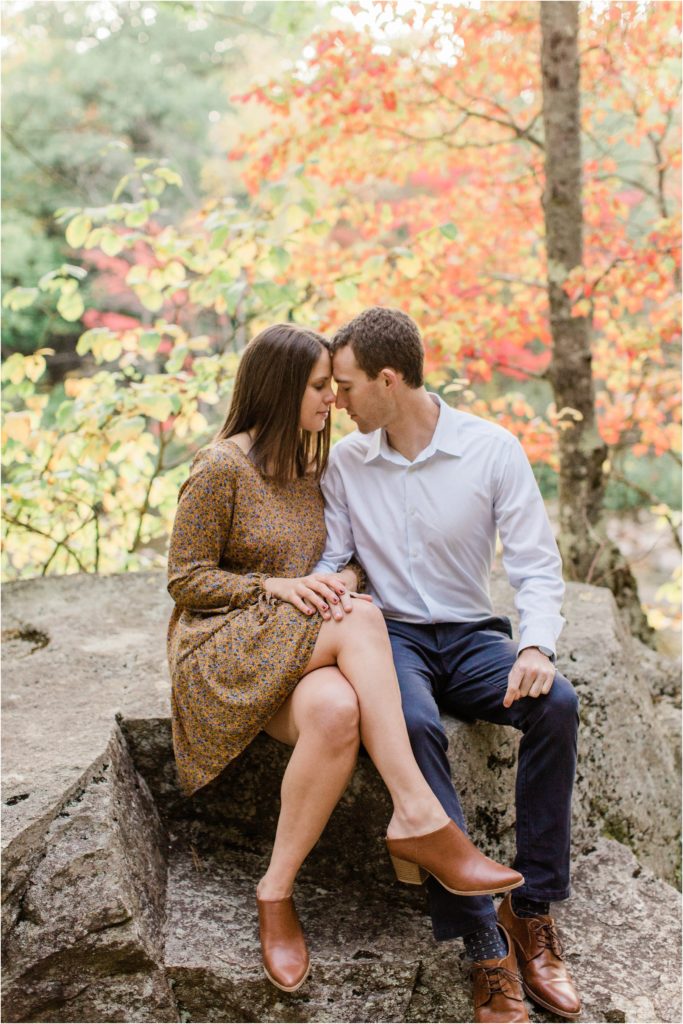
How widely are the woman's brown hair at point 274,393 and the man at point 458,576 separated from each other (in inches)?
5.4

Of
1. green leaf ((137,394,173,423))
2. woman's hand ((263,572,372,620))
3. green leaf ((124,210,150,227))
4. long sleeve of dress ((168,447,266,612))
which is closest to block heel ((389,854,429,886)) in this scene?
woman's hand ((263,572,372,620))

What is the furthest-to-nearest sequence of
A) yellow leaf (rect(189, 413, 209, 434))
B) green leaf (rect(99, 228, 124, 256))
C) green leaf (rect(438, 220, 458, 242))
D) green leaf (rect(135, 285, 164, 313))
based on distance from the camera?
yellow leaf (rect(189, 413, 209, 434))
green leaf (rect(135, 285, 164, 313))
green leaf (rect(99, 228, 124, 256))
green leaf (rect(438, 220, 458, 242))

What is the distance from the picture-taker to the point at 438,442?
2486 millimetres

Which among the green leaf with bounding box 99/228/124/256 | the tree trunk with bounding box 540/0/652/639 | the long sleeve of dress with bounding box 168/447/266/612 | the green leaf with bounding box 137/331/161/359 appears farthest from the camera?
the tree trunk with bounding box 540/0/652/639

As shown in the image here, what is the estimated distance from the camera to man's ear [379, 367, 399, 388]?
2441 millimetres

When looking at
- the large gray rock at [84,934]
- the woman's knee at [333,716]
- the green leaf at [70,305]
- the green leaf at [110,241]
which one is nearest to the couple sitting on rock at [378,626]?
the woman's knee at [333,716]

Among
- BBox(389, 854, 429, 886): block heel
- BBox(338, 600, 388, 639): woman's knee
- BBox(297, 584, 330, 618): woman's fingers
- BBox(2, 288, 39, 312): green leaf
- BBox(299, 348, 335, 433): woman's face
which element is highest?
BBox(2, 288, 39, 312): green leaf

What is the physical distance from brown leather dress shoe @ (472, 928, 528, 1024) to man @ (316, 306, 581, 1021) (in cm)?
5

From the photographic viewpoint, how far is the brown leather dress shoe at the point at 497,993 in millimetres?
1931

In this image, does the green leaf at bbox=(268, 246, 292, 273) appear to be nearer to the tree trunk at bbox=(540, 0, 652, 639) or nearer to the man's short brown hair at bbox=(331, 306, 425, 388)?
the man's short brown hair at bbox=(331, 306, 425, 388)

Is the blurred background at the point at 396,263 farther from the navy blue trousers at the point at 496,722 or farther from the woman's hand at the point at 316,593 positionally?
the navy blue trousers at the point at 496,722

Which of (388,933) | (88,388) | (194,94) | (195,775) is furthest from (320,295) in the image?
(194,94)

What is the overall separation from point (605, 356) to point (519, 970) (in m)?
4.50

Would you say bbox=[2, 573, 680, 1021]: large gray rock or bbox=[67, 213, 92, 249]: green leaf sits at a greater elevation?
bbox=[67, 213, 92, 249]: green leaf
